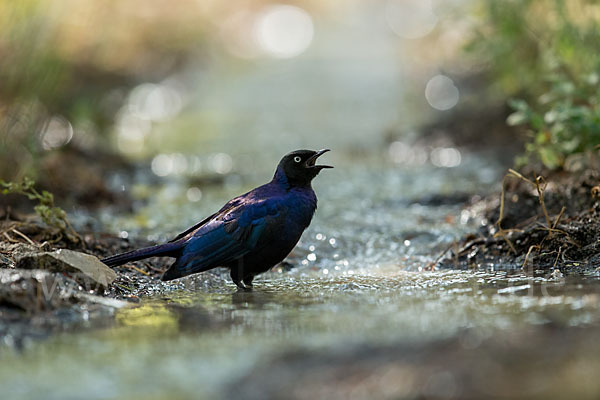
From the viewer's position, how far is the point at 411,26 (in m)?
22.4

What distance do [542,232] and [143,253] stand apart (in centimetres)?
243

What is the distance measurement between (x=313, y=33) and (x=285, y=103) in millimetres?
9401

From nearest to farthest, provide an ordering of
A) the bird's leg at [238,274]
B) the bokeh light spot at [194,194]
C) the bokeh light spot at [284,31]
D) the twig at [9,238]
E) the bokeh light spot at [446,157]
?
the bird's leg at [238,274]
the twig at [9,238]
the bokeh light spot at [194,194]
the bokeh light spot at [446,157]
the bokeh light spot at [284,31]

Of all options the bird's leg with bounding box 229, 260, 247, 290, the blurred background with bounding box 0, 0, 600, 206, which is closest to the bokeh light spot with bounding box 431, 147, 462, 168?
the blurred background with bounding box 0, 0, 600, 206

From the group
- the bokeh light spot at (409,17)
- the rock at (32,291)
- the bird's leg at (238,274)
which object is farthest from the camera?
the bokeh light spot at (409,17)

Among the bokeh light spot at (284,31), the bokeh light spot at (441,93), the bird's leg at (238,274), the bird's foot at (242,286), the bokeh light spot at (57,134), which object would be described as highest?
the bokeh light spot at (284,31)

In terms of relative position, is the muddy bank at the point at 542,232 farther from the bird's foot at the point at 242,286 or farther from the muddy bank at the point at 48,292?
the muddy bank at the point at 48,292

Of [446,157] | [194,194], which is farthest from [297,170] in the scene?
[446,157]

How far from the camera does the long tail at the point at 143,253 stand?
4.93 metres

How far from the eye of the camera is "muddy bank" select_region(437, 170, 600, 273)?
4.97 metres

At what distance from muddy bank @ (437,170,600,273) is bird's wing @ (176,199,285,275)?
3.86 ft

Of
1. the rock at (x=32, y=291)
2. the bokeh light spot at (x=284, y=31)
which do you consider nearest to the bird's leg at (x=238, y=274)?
the rock at (x=32, y=291)

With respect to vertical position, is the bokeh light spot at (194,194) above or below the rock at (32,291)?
above

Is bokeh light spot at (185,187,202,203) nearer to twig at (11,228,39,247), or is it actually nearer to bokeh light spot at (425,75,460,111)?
twig at (11,228,39,247)
